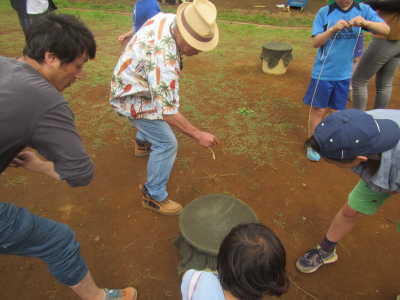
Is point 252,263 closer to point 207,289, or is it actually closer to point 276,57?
point 207,289

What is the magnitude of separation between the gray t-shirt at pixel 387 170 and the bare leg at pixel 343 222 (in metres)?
0.44

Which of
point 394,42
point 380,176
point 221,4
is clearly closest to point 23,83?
point 380,176

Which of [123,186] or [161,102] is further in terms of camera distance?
[123,186]

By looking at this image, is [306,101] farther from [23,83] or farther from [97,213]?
[23,83]

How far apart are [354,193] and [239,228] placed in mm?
1108

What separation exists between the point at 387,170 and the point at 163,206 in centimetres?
186

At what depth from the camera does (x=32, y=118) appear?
114 centimetres

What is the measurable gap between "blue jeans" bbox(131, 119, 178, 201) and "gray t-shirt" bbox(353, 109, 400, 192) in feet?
4.52

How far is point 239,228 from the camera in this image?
1.17 meters

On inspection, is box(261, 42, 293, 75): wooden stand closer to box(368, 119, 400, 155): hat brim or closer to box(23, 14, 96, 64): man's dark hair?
box(368, 119, 400, 155): hat brim

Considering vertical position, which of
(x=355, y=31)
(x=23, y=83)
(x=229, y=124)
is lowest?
(x=229, y=124)

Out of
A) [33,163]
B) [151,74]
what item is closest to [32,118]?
[33,163]

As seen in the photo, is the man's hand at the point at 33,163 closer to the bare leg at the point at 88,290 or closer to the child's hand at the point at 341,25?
the bare leg at the point at 88,290

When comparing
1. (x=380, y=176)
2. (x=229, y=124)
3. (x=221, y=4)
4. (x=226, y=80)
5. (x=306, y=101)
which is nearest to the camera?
(x=380, y=176)
